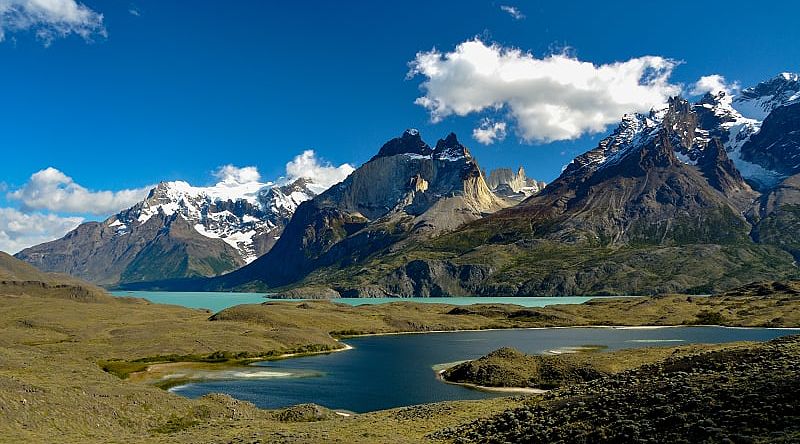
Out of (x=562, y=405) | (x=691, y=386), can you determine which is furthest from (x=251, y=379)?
(x=691, y=386)

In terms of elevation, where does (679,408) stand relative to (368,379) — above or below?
above

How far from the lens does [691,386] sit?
47.6 m

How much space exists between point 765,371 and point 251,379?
9861cm

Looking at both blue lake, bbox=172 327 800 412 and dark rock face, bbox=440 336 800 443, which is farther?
blue lake, bbox=172 327 800 412

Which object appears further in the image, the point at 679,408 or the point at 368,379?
the point at 368,379

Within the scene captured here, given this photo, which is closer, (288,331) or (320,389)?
(320,389)

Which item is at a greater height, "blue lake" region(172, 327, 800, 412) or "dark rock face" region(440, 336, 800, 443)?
"dark rock face" region(440, 336, 800, 443)

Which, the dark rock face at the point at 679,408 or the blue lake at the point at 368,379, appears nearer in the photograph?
the dark rock face at the point at 679,408

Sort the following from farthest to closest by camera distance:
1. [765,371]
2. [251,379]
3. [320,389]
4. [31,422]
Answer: [251,379] < [320,389] < [31,422] < [765,371]

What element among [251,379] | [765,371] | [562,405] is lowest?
[251,379]

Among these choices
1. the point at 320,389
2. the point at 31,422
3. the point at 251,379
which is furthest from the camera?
the point at 251,379

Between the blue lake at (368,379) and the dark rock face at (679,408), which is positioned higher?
the dark rock face at (679,408)

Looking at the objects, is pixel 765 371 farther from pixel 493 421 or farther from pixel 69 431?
pixel 69 431

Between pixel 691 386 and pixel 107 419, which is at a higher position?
pixel 691 386
